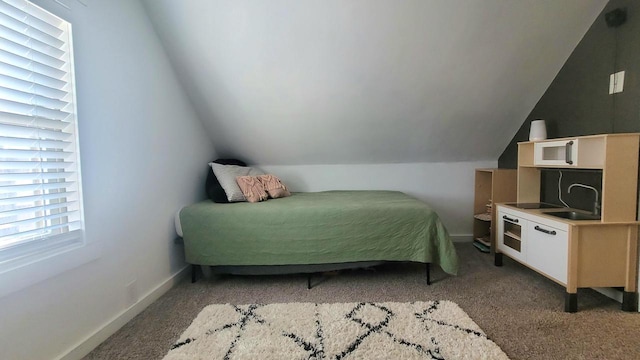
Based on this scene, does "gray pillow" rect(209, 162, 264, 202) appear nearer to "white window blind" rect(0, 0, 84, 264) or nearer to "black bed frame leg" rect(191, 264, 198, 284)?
"black bed frame leg" rect(191, 264, 198, 284)

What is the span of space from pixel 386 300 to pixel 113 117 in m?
2.07

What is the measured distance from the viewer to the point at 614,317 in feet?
5.27

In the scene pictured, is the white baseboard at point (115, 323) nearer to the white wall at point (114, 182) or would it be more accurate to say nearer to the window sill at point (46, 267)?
the white wall at point (114, 182)

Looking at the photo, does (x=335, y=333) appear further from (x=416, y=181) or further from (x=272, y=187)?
(x=416, y=181)

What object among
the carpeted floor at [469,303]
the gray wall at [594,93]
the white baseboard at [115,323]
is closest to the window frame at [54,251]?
the white baseboard at [115,323]

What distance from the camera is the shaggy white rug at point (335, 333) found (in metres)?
1.33

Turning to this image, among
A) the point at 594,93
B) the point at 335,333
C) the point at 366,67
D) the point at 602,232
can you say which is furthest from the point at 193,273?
the point at 594,93

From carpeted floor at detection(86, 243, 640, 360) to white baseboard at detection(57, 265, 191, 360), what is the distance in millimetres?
37

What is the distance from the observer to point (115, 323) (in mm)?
1563

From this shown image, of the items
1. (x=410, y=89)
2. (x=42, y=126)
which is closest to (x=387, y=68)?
(x=410, y=89)

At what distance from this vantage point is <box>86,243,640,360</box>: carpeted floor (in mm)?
1391

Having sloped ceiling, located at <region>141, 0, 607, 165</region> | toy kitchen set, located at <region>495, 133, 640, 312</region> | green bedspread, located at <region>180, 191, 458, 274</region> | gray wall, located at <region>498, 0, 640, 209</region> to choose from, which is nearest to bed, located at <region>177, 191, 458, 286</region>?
green bedspread, located at <region>180, 191, 458, 274</region>

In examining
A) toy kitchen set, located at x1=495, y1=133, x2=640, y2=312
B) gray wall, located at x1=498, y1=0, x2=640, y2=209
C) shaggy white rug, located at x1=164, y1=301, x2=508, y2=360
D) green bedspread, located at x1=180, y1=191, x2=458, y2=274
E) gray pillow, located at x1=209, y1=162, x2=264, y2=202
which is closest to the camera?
shaggy white rug, located at x1=164, y1=301, x2=508, y2=360

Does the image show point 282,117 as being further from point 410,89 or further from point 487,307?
point 487,307
